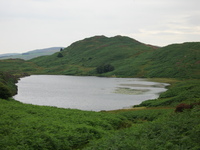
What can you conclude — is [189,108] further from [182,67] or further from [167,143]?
[182,67]

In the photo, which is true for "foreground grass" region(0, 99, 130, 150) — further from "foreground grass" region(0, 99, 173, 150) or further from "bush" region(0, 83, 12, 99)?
"bush" region(0, 83, 12, 99)

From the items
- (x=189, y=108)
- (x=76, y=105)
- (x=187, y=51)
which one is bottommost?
(x=76, y=105)

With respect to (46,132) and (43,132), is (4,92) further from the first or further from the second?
(46,132)

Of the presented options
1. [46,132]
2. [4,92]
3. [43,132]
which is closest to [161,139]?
[46,132]

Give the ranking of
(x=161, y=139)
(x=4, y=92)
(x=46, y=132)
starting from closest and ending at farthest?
(x=161, y=139)
(x=46, y=132)
(x=4, y=92)

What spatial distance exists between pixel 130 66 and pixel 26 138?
17517 centimetres

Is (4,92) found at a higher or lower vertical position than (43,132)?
higher

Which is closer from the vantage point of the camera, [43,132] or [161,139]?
[161,139]

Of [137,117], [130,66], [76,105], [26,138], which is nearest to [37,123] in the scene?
[26,138]

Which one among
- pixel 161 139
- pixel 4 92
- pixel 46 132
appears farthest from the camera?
pixel 4 92

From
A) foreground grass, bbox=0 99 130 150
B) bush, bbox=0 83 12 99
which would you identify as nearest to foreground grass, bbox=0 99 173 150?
foreground grass, bbox=0 99 130 150

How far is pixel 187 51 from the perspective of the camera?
192750 mm

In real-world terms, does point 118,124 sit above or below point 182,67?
below

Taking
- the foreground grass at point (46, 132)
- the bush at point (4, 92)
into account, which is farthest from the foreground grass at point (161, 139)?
the bush at point (4, 92)
